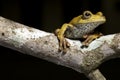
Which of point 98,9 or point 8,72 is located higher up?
point 98,9

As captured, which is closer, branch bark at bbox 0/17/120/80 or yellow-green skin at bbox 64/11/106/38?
branch bark at bbox 0/17/120/80

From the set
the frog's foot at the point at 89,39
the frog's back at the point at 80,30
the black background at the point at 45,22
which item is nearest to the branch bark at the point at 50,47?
the frog's foot at the point at 89,39

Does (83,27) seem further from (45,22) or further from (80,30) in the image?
(45,22)

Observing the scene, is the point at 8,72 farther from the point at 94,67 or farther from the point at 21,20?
the point at 94,67

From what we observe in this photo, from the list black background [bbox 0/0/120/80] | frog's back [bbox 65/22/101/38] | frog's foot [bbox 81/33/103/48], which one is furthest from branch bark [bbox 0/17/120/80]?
black background [bbox 0/0/120/80]

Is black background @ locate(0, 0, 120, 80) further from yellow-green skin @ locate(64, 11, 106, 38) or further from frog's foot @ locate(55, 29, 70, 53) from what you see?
frog's foot @ locate(55, 29, 70, 53)

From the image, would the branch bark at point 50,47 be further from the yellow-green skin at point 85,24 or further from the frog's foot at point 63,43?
the yellow-green skin at point 85,24

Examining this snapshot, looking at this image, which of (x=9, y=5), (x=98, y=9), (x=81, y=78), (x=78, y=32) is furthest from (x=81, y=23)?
(x=98, y=9)

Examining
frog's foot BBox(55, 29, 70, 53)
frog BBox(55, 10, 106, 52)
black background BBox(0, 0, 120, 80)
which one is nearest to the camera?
frog's foot BBox(55, 29, 70, 53)
